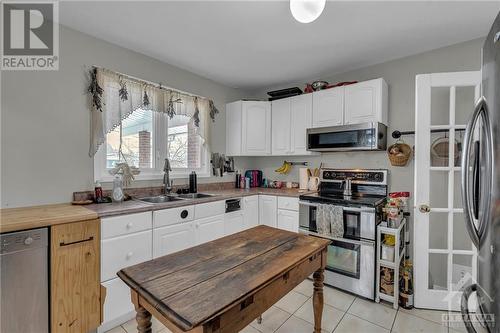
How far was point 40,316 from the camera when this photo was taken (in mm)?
1497

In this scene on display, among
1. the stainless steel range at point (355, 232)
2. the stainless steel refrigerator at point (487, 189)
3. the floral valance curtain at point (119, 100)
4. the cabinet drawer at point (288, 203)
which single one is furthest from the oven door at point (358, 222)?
the floral valance curtain at point (119, 100)

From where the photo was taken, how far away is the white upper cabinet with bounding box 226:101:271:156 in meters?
3.41

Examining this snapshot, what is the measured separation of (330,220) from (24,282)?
244 cm

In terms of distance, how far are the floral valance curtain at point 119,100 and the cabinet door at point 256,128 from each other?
33.0 inches

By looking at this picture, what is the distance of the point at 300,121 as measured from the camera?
3.14 m

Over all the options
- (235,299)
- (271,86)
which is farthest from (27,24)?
(271,86)

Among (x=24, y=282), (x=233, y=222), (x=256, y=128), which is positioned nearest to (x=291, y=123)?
(x=256, y=128)

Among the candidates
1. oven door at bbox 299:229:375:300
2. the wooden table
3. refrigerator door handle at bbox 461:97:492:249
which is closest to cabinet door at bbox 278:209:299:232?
oven door at bbox 299:229:375:300

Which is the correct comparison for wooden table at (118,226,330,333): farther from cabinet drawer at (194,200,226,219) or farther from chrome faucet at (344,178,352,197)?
chrome faucet at (344,178,352,197)

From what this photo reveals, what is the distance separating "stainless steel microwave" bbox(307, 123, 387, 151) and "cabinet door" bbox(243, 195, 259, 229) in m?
A: 0.99

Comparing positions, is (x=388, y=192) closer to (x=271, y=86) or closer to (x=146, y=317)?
(x=271, y=86)

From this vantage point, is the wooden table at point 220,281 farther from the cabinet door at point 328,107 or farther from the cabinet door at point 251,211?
the cabinet door at point 328,107

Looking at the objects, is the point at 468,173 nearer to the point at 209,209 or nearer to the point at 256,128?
the point at 209,209

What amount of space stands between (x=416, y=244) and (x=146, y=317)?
7.30 ft
